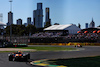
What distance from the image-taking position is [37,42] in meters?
71.2

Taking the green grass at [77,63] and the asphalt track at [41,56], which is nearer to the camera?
the green grass at [77,63]

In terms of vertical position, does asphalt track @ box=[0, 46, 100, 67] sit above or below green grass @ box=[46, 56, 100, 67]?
above

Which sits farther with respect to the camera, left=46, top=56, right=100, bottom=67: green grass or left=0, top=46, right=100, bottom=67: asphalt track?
left=0, top=46, right=100, bottom=67: asphalt track

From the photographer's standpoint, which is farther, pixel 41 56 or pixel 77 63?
pixel 41 56

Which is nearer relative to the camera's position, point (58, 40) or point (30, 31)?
point (58, 40)

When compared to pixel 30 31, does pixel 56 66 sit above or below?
below

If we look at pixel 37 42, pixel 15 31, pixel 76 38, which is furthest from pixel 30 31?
pixel 76 38

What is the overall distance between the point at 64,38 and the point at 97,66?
5514 cm

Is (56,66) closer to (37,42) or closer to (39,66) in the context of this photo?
(39,66)

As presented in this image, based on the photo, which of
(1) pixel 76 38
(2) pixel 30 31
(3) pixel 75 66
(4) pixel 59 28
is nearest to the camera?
(3) pixel 75 66

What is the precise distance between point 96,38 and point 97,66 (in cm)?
4998

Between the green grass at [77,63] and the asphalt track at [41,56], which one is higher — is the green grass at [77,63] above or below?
below

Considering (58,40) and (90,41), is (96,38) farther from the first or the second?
(58,40)

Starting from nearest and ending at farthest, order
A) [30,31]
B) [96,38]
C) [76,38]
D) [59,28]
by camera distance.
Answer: [96,38], [76,38], [59,28], [30,31]
